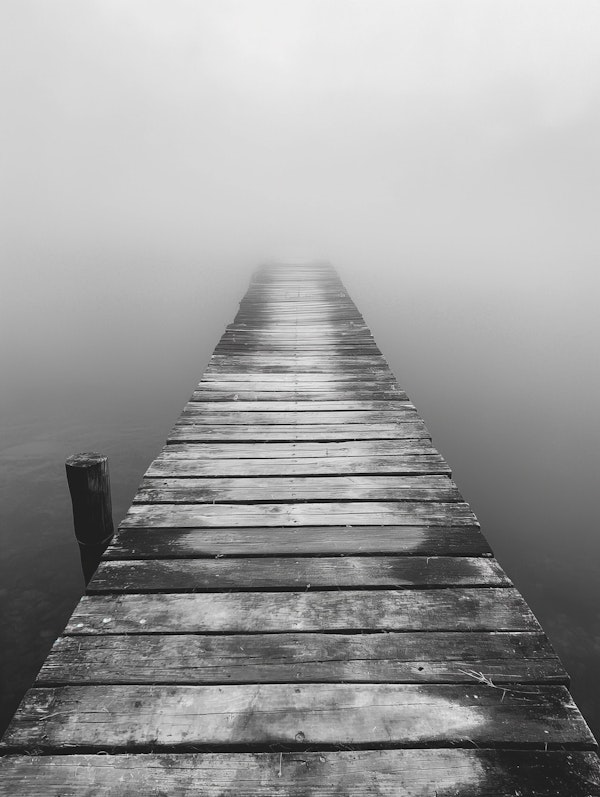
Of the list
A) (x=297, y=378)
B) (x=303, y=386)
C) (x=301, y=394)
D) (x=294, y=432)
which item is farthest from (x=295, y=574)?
(x=297, y=378)

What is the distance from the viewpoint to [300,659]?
1955 mm

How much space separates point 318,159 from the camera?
372 feet

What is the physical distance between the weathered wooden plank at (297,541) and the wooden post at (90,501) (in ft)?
2.89

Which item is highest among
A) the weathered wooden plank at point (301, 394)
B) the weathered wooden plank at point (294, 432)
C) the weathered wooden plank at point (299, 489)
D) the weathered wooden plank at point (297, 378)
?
the weathered wooden plank at point (297, 378)

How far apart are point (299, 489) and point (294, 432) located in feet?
3.35

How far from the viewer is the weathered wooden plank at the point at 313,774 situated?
150 cm

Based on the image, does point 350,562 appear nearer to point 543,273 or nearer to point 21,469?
point 21,469

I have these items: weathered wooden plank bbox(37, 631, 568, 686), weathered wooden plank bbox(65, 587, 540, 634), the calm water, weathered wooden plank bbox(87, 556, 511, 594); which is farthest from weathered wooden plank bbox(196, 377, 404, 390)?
weathered wooden plank bbox(37, 631, 568, 686)

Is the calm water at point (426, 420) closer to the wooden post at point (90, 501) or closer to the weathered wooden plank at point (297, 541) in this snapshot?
the wooden post at point (90, 501)

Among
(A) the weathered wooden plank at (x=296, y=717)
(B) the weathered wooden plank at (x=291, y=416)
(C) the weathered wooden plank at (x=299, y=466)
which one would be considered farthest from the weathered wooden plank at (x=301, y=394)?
(A) the weathered wooden plank at (x=296, y=717)

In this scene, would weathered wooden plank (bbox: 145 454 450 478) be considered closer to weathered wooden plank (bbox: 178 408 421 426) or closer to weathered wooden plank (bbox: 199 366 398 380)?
weathered wooden plank (bbox: 178 408 421 426)

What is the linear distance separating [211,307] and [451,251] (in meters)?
27.2

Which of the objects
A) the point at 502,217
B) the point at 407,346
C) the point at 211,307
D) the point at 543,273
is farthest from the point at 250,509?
the point at 502,217

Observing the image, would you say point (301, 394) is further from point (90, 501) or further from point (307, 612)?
point (307, 612)
